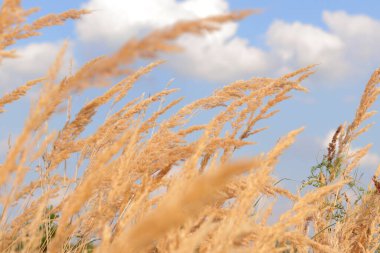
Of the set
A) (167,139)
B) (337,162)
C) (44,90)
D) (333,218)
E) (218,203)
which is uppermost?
(44,90)

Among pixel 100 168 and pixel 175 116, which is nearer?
pixel 100 168

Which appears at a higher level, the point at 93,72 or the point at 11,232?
the point at 93,72

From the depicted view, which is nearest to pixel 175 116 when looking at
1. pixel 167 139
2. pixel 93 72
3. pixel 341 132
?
pixel 167 139

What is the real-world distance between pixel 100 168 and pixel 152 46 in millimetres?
378

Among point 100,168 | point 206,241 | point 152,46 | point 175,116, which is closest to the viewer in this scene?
point 152,46

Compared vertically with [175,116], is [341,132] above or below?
below

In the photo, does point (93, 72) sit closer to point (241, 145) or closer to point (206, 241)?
point (206, 241)

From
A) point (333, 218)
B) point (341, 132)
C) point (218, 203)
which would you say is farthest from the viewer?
point (341, 132)

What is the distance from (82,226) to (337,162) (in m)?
2.93

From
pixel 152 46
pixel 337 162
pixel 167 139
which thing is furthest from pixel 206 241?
pixel 337 162

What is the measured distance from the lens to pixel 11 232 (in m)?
2.53

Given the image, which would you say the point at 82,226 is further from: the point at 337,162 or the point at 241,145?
the point at 337,162

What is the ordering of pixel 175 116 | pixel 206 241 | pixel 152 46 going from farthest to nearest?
pixel 175 116 → pixel 206 241 → pixel 152 46

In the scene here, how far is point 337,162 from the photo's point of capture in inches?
197
